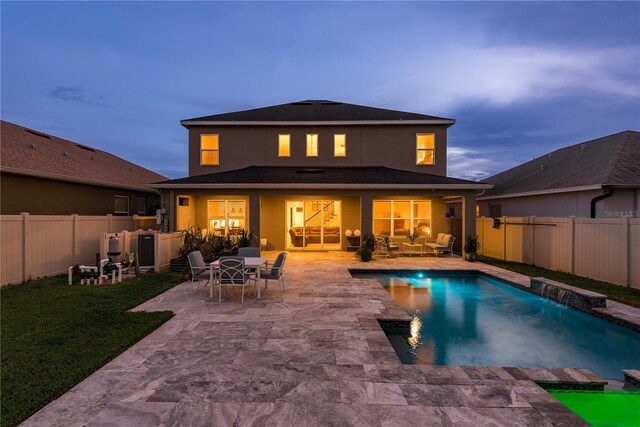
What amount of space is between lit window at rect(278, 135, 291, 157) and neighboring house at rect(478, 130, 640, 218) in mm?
12033

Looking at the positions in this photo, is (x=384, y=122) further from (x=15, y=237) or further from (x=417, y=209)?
(x=15, y=237)

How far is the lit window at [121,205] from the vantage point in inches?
628

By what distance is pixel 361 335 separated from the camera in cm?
509

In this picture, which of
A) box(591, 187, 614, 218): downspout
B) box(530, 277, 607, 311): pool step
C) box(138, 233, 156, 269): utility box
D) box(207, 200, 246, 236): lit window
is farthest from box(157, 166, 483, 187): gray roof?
box(530, 277, 607, 311): pool step

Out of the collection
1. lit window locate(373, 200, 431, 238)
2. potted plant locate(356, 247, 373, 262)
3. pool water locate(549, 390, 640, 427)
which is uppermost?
lit window locate(373, 200, 431, 238)

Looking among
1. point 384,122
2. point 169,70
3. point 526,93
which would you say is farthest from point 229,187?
point 169,70

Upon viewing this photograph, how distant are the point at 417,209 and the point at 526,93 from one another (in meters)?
→ 59.3

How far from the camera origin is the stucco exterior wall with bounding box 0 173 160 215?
10963mm

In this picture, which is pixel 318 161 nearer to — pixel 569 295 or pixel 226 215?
pixel 226 215

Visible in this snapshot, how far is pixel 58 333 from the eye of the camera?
5082mm

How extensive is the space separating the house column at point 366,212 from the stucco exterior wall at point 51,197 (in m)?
12.4

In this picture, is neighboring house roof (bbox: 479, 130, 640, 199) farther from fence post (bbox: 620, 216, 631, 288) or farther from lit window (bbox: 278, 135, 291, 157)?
lit window (bbox: 278, 135, 291, 157)

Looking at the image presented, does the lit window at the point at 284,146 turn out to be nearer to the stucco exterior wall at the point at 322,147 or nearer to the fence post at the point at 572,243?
the stucco exterior wall at the point at 322,147

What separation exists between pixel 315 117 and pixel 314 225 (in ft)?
18.6
